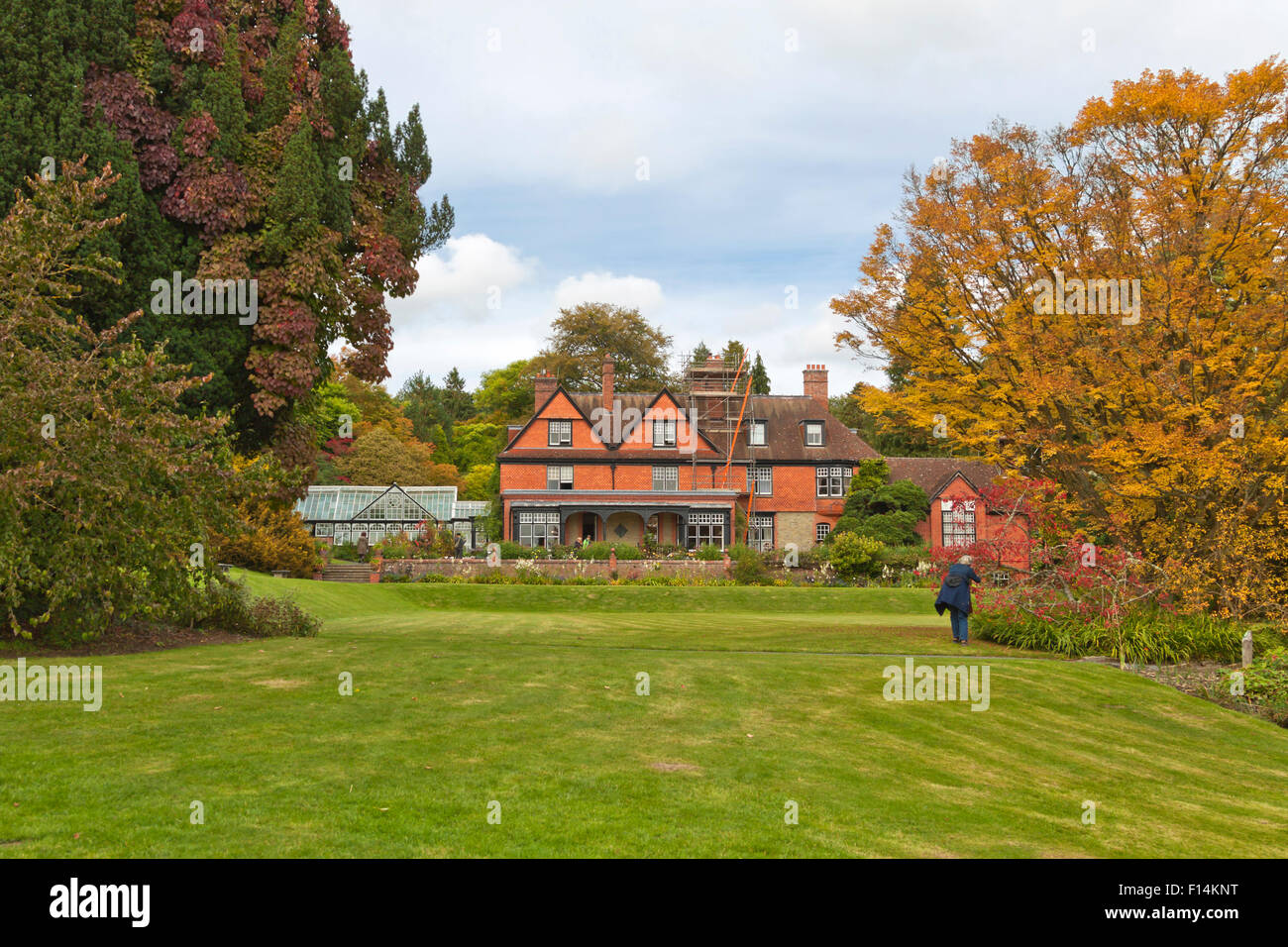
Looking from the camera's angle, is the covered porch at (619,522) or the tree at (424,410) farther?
the tree at (424,410)

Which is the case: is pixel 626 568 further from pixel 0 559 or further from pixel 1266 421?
pixel 0 559

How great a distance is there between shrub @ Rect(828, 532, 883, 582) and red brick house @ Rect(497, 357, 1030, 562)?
11.1 m

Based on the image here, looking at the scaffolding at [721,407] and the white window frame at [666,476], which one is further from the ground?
the scaffolding at [721,407]

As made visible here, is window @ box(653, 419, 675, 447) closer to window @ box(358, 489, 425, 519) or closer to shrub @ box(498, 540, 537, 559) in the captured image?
shrub @ box(498, 540, 537, 559)

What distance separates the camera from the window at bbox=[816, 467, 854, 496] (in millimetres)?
47375

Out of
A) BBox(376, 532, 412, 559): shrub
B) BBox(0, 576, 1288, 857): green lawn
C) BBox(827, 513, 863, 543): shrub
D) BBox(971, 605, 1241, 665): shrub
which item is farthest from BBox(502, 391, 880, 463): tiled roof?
BBox(0, 576, 1288, 857): green lawn

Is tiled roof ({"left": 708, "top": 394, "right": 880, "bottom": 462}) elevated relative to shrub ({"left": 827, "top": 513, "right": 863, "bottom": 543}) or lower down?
elevated

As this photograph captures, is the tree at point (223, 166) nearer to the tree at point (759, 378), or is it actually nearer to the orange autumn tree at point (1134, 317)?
the orange autumn tree at point (1134, 317)

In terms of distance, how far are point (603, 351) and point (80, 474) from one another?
52.9 metres

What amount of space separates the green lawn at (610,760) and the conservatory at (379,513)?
116ft

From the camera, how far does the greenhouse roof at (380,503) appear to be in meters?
49.0

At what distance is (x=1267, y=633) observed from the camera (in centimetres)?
1659

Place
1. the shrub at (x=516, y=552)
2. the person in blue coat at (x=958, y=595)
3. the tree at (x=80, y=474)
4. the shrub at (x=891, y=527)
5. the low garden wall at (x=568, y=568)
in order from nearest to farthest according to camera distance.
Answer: the tree at (x=80, y=474) < the person in blue coat at (x=958, y=595) < the low garden wall at (x=568, y=568) < the shrub at (x=516, y=552) < the shrub at (x=891, y=527)

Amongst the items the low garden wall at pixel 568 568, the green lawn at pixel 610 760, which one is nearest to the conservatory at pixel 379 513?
the low garden wall at pixel 568 568
